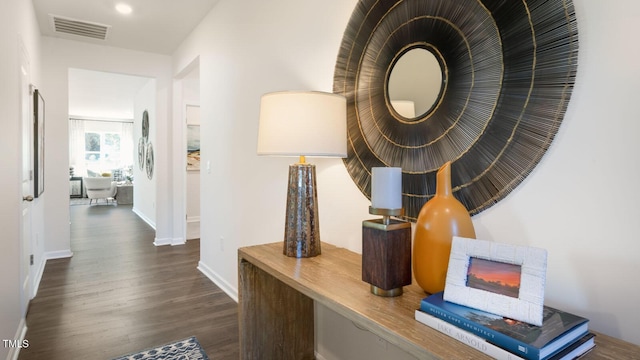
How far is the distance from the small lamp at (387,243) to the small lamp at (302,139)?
429mm

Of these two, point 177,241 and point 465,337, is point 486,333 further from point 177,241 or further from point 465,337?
point 177,241

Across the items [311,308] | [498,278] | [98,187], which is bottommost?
[311,308]

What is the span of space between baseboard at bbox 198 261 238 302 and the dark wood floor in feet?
0.17

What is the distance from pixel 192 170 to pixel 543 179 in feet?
18.6

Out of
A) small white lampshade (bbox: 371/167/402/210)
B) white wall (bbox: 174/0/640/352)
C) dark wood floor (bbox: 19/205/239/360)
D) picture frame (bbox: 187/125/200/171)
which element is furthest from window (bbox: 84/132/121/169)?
small white lampshade (bbox: 371/167/402/210)

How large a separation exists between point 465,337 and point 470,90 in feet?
2.56

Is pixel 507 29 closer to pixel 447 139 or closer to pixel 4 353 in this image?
pixel 447 139

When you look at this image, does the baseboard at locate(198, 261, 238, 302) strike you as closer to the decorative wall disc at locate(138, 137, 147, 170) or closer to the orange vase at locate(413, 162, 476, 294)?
the orange vase at locate(413, 162, 476, 294)

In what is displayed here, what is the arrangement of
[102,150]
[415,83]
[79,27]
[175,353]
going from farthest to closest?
[102,150], [79,27], [175,353], [415,83]

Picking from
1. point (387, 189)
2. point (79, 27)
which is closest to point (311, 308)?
point (387, 189)

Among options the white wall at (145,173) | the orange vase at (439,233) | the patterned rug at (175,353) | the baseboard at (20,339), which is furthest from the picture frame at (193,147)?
the orange vase at (439,233)

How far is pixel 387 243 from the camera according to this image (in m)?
1.05

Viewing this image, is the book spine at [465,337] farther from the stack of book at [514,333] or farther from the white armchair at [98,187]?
the white armchair at [98,187]

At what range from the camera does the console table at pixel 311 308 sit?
2.66ft
